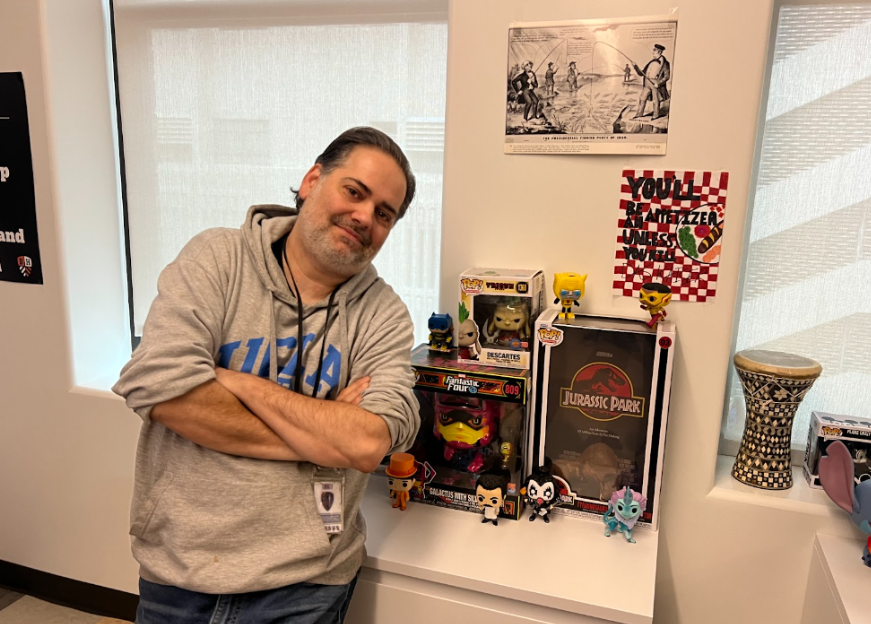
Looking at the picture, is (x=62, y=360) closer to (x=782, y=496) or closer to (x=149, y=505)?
(x=149, y=505)

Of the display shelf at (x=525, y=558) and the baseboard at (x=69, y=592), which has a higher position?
the display shelf at (x=525, y=558)

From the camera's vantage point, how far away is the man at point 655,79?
131cm

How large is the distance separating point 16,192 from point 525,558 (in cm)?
176

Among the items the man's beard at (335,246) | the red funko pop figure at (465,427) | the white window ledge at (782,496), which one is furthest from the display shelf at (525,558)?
the man's beard at (335,246)

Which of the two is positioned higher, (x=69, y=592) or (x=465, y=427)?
(x=465, y=427)

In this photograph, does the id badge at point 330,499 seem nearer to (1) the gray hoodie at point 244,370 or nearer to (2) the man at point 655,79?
(1) the gray hoodie at point 244,370

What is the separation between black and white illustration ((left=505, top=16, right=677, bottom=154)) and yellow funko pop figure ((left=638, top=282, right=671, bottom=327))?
299 mm

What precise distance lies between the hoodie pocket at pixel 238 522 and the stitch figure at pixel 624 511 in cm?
59

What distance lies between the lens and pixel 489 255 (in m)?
1.50

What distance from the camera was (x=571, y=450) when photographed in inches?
54.1

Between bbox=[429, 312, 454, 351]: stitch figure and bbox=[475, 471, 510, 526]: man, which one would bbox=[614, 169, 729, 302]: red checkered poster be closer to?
bbox=[429, 312, 454, 351]: stitch figure

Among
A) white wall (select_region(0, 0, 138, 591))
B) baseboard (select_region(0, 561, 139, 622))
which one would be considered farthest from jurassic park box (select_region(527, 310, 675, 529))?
baseboard (select_region(0, 561, 139, 622))

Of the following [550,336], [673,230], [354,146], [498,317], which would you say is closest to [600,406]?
[550,336]

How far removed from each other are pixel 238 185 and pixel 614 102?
1.16m
